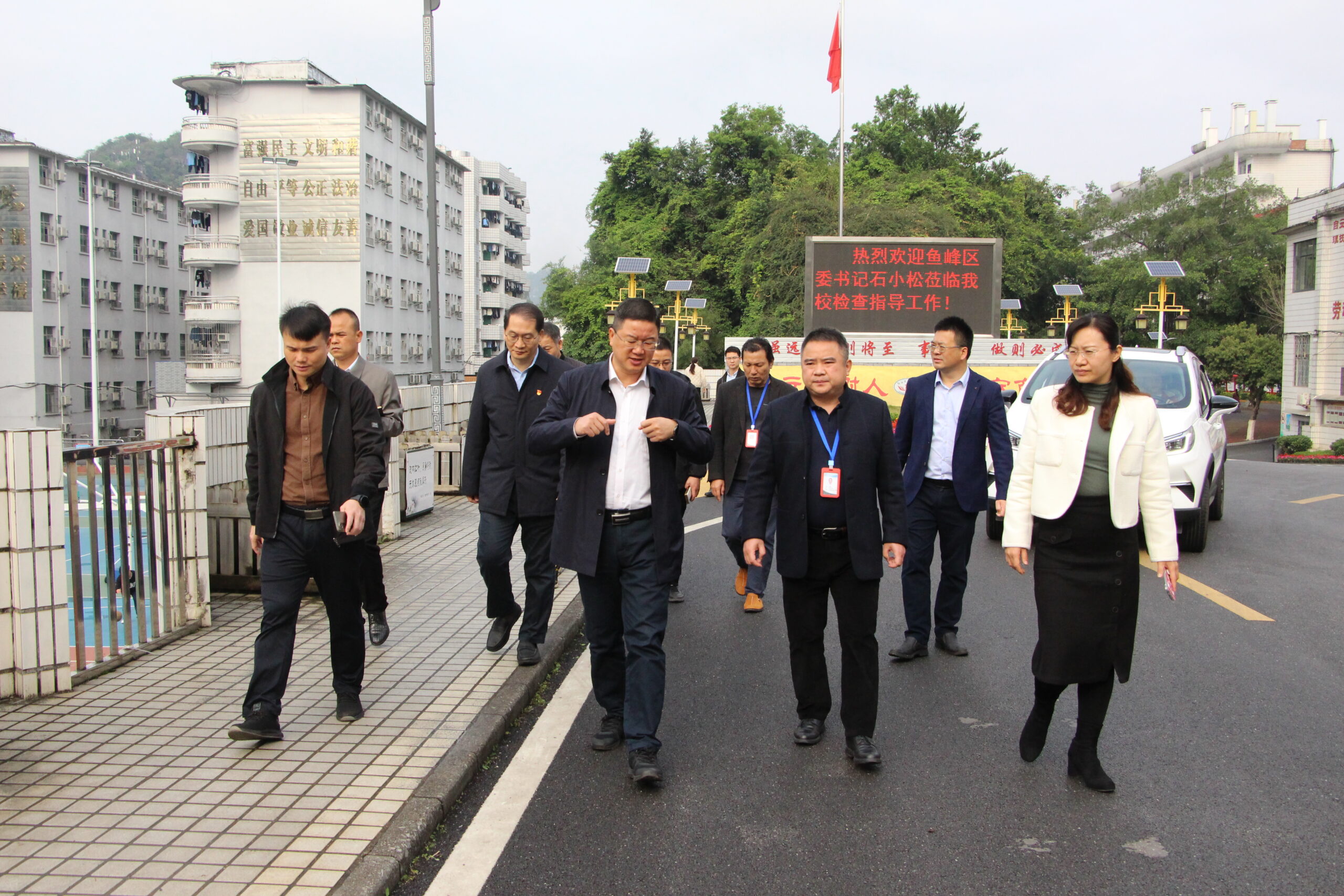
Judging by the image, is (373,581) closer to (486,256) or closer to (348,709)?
(348,709)

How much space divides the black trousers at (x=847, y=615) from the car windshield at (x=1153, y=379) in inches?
255

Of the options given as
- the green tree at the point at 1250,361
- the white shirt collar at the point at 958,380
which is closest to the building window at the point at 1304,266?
the green tree at the point at 1250,361

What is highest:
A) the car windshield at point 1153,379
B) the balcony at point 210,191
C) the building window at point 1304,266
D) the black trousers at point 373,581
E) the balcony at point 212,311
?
the balcony at point 210,191

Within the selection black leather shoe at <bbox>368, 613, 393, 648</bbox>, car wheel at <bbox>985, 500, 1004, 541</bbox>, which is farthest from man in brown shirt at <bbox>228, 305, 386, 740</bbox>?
car wheel at <bbox>985, 500, 1004, 541</bbox>

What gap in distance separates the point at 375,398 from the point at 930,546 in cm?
321

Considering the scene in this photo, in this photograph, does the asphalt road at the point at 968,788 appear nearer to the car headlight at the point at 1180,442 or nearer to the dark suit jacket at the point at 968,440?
the dark suit jacket at the point at 968,440

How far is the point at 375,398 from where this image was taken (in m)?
6.16

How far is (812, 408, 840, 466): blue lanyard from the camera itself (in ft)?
15.1

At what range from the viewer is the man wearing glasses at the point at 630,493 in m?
4.43

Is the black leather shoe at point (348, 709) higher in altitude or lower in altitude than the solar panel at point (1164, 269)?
lower

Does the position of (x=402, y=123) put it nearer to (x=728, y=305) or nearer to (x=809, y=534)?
(x=728, y=305)

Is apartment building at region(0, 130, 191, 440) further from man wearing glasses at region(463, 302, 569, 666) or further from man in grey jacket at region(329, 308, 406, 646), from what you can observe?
man wearing glasses at region(463, 302, 569, 666)

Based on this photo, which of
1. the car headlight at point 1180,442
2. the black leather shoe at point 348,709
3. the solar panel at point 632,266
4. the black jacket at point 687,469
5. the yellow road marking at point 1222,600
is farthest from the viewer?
the solar panel at point 632,266

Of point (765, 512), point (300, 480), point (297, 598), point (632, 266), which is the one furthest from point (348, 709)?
point (632, 266)
